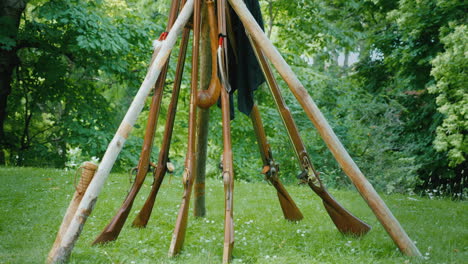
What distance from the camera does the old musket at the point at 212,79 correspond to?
4.05 metres

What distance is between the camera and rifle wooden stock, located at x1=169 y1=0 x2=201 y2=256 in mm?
3648

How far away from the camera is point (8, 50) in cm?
971

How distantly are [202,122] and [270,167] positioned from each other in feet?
2.80

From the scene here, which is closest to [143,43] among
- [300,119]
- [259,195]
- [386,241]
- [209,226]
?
[300,119]

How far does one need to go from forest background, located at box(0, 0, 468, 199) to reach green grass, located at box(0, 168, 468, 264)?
2811 millimetres

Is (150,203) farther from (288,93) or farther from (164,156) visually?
(288,93)

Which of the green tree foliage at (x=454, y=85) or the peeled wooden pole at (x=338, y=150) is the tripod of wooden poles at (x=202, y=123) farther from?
the green tree foliage at (x=454, y=85)

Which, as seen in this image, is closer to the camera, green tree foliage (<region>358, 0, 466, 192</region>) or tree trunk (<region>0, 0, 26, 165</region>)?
tree trunk (<region>0, 0, 26, 165</region>)

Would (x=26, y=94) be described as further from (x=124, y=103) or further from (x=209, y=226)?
(x=209, y=226)

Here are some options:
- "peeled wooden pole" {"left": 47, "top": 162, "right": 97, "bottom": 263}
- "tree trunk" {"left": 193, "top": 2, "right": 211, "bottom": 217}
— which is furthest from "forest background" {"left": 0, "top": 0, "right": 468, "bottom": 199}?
"peeled wooden pole" {"left": 47, "top": 162, "right": 97, "bottom": 263}

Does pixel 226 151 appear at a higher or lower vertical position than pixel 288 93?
lower

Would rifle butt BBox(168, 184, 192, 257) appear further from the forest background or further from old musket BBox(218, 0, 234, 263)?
the forest background

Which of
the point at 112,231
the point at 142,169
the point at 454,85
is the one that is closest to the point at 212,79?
the point at 142,169

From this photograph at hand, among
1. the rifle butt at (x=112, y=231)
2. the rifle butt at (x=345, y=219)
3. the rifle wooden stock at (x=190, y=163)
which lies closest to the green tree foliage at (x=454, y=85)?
the rifle butt at (x=345, y=219)
